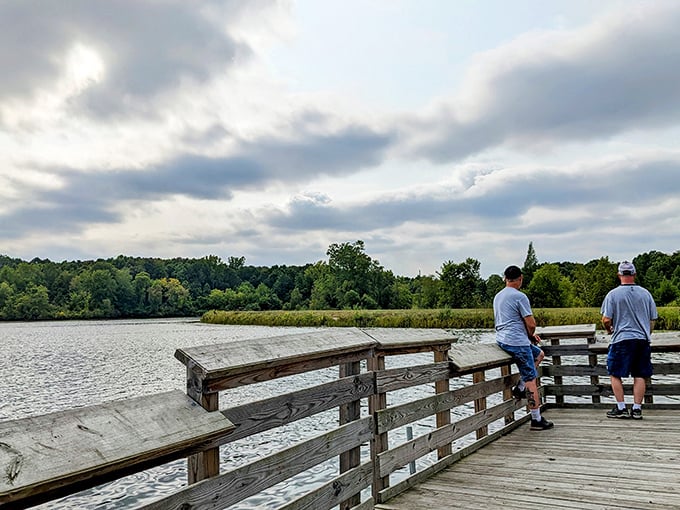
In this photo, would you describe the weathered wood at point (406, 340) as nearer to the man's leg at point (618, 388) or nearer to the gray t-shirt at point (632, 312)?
the gray t-shirt at point (632, 312)

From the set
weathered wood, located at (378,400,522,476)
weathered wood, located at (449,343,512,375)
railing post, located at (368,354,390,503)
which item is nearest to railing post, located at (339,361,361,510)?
railing post, located at (368,354,390,503)

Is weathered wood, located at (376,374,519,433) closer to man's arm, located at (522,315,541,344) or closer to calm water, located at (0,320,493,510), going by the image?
man's arm, located at (522,315,541,344)

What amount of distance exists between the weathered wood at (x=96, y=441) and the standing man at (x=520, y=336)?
4386 mm

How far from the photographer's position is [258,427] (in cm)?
263

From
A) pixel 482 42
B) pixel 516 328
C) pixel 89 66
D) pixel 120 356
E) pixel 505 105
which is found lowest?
pixel 120 356

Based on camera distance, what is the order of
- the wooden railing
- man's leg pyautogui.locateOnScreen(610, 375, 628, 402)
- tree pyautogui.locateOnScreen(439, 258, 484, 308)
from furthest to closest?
tree pyautogui.locateOnScreen(439, 258, 484, 308) < man's leg pyautogui.locateOnScreen(610, 375, 628, 402) < the wooden railing

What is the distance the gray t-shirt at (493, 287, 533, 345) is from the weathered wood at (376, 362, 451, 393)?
1.54m

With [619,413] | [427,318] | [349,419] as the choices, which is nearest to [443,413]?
[349,419]

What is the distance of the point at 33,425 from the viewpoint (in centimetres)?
171

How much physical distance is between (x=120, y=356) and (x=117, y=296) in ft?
267

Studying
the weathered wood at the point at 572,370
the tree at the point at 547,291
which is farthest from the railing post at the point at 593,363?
the tree at the point at 547,291

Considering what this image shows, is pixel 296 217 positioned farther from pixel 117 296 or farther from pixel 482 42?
pixel 117 296

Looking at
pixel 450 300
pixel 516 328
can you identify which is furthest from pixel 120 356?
pixel 450 300

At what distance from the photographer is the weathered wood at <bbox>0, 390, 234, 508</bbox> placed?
159 cm
